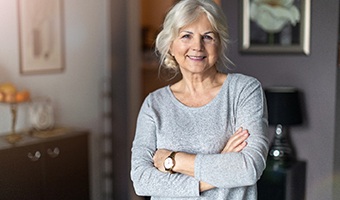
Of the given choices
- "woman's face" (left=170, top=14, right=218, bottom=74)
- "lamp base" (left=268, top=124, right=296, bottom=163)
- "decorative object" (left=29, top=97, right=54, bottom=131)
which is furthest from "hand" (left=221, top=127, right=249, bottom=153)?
"decorative object" (left=29, top=97, right=54, bottom=131)

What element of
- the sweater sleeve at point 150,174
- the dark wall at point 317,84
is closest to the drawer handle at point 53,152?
the dark wall at point 317,84

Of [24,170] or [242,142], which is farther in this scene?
[24,170]

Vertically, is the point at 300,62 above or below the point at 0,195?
above

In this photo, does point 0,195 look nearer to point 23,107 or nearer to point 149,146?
point 23,107

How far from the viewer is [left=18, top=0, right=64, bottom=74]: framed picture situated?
360cm

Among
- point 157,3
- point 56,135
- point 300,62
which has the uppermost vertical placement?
point 157,3

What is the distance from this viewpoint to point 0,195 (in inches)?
122

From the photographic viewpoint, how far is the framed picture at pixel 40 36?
11.8 feet

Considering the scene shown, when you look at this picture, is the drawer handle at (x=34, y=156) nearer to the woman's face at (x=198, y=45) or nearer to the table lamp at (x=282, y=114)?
the table lamp at (x=282, y=114)

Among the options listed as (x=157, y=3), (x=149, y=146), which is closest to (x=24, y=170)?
(x=149, y=146)

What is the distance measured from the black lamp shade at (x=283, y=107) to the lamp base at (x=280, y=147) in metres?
0.10

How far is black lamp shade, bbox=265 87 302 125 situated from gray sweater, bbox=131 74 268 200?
5.53 ft

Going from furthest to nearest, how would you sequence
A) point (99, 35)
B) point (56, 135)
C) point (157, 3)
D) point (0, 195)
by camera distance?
point (157, 3)
point (99, 35)
point (56, 135)
point (0, 195)

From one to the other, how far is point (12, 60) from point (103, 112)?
1080mm
